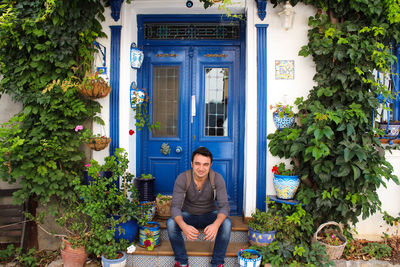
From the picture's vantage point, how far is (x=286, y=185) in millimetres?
4102

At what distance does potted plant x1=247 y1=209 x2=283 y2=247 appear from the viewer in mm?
3914

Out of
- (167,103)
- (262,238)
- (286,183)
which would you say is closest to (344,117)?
(286,183)

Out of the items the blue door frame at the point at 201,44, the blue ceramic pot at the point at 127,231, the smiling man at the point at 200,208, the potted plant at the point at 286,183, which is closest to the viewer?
the smiling man at the point at 200,208

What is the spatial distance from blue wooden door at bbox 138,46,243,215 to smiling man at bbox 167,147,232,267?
1.07 meters

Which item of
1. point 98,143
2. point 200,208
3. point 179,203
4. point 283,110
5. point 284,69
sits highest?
point 284,69

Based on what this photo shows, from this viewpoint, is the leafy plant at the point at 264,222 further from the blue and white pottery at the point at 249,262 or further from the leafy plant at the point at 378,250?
the leafy plant at the point at 378,250

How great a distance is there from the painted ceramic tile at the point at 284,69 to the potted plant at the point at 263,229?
1940 mm

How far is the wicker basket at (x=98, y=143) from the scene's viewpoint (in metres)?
4.21

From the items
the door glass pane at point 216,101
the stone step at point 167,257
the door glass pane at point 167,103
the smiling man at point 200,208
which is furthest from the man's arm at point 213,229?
the door glass pane at point 167,103

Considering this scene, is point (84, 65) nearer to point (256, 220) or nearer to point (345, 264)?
point (256, 220)

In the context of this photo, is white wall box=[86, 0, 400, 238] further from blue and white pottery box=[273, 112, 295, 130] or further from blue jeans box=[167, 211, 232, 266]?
blue jeans box=[167, 211, 232, 266]

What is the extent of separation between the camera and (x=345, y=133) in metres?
3.97

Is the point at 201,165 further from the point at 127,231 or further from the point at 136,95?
the point at 136,95

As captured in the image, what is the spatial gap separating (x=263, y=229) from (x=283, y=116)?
1.56 m
